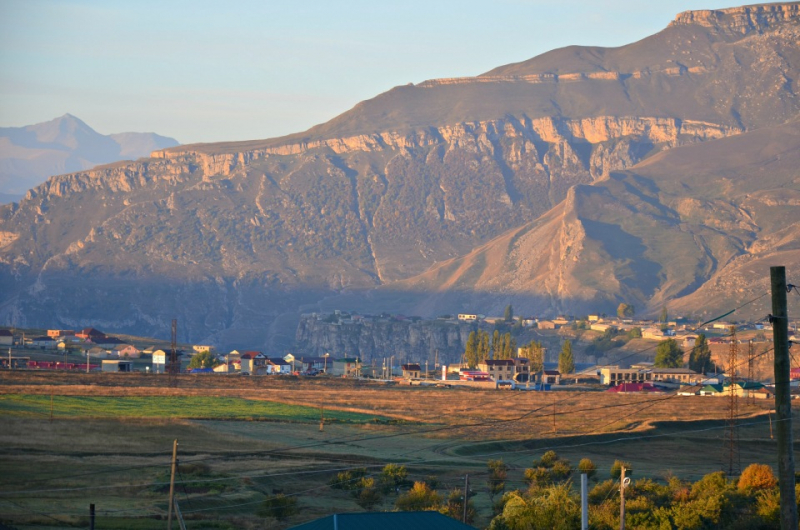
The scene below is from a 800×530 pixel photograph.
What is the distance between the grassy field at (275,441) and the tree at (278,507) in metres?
0.49

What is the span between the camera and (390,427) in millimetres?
102125

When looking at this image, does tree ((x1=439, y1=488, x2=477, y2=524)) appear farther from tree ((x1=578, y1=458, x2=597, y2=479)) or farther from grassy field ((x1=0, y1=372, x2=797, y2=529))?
tree ((x1=578, y1=458, x2=597, y2=479))

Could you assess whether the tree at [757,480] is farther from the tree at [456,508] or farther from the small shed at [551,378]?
the small shed at [551,378]

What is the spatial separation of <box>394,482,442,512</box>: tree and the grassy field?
→ 1.74 meters

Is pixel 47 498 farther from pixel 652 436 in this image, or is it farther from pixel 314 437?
pixel 652 436

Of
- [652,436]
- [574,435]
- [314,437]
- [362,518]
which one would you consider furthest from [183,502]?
[652,436]

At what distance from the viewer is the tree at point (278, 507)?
56156 millimetres

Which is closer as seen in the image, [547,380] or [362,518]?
[362,518]

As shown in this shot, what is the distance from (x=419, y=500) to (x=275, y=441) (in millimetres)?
29899

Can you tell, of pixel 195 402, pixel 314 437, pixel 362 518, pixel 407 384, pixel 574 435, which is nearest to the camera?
pixel 362 518

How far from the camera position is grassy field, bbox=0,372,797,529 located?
57.1 metres

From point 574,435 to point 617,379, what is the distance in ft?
303

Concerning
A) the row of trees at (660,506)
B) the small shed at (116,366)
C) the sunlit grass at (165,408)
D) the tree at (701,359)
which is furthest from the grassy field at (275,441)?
the tree at (701,359)

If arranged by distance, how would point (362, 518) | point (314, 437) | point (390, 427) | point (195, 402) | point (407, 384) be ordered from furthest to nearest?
point (407, 384)
point (195, 402)
point (390, 427)
point (314, 437)
point (362, 518)
